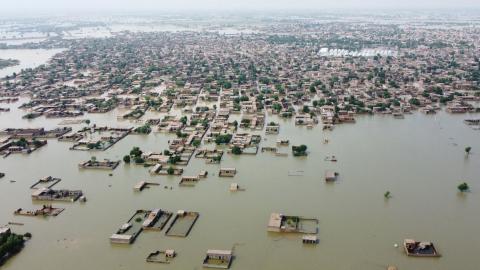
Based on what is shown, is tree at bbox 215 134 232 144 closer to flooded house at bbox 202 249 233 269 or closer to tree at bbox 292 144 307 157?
tree at bbox 292 144 307 157

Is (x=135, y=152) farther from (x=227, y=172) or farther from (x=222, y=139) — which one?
(x=227, y=172)

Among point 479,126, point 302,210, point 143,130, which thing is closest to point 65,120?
point 143,130

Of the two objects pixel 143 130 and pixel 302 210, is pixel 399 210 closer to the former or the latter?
pixel 302 210

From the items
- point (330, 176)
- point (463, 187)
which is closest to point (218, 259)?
point (330, 176)

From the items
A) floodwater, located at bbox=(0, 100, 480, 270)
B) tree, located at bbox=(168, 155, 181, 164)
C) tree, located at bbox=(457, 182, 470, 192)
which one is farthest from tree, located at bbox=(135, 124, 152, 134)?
tree, located at bbox=(457, 182, 470, 192)

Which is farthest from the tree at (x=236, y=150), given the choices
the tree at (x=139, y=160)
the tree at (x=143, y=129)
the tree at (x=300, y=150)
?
the tree at (x=143, y=129)

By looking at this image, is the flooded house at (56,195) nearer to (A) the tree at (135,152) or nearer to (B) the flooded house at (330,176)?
(A) the tree at (135,152)
